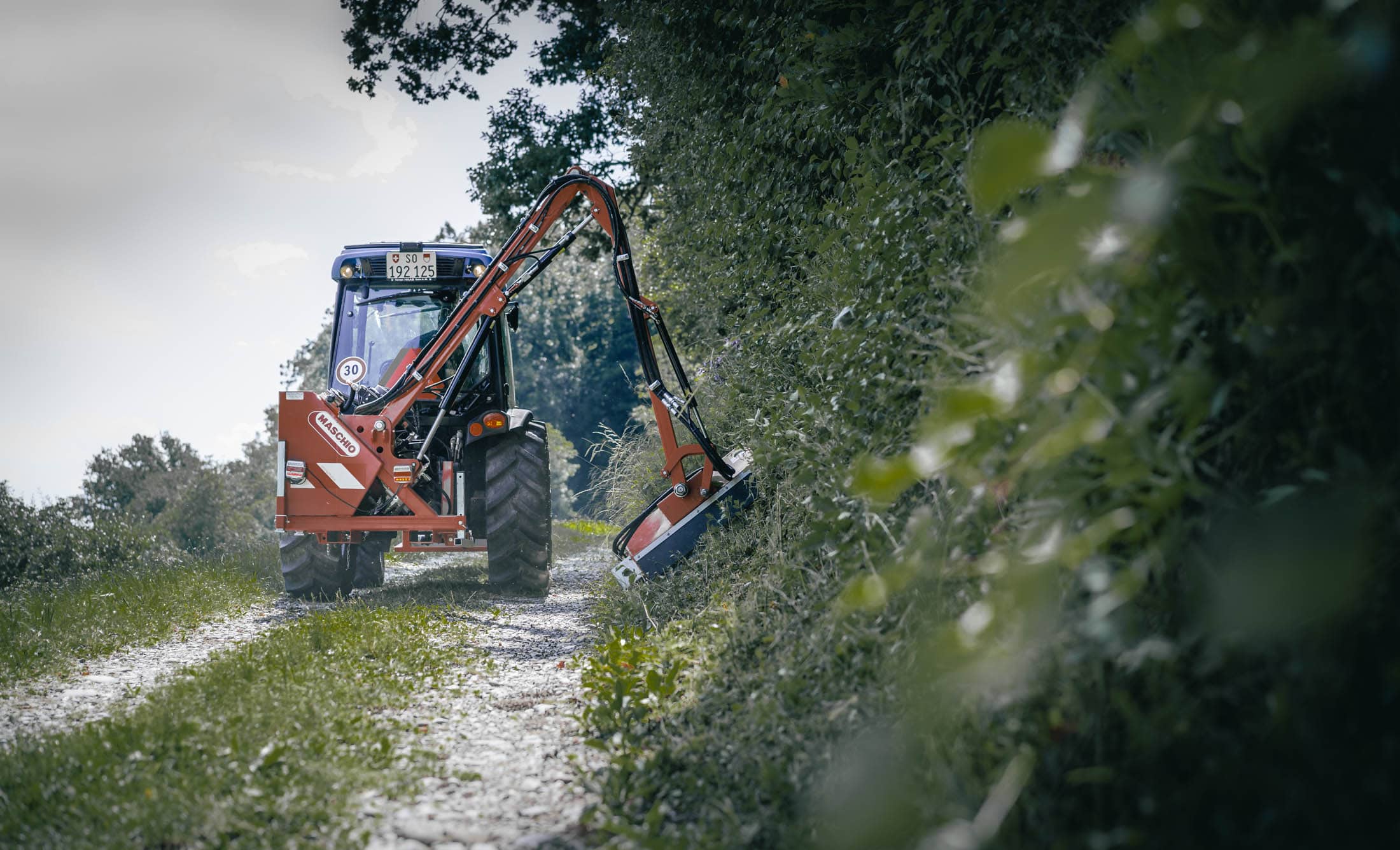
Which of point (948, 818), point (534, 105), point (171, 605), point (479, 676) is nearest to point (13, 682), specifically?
point (171, 605)

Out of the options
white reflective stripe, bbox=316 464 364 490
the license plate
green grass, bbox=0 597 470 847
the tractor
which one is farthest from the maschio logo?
green grass, bbox=0 597 470 847

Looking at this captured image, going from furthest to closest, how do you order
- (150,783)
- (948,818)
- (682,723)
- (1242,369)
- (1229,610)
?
(682,723) → (150,783) → (948,818) → (1242,369) → (1229,610)

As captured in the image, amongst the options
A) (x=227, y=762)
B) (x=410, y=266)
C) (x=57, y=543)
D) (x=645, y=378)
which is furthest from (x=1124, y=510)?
(x=57, y=543)

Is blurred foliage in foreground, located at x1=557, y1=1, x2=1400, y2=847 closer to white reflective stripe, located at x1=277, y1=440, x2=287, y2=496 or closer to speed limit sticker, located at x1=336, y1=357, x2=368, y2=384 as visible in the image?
white reflective stripe, located at x1=277, y1=440, x2=287, y2=496

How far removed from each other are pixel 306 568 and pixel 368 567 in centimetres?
158

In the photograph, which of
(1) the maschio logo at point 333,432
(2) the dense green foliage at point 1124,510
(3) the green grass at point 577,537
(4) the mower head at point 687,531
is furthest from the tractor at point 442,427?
(3) the green grass at point 577,537

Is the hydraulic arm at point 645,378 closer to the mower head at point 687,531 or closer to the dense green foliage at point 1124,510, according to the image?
the mower head at point 687,531

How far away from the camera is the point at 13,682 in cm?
405

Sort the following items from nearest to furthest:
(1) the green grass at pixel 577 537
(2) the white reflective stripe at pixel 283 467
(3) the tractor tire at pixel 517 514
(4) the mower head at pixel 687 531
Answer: (4) the mower head at pixel 687 531 → (2) the white reflective stripe at pixel 283 467 → (3) the tractor tire at pixel 517 514 → (1) the green grass at pixel 577 537

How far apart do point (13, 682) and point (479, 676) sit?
87.9 inches

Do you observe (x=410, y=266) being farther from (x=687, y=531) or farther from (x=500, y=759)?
(x=500, y=759)

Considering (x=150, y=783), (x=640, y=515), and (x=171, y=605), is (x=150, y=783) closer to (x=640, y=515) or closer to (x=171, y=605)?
(x=640, y=515)

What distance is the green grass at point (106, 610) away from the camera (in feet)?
15.0

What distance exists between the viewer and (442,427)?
24.7 feet
